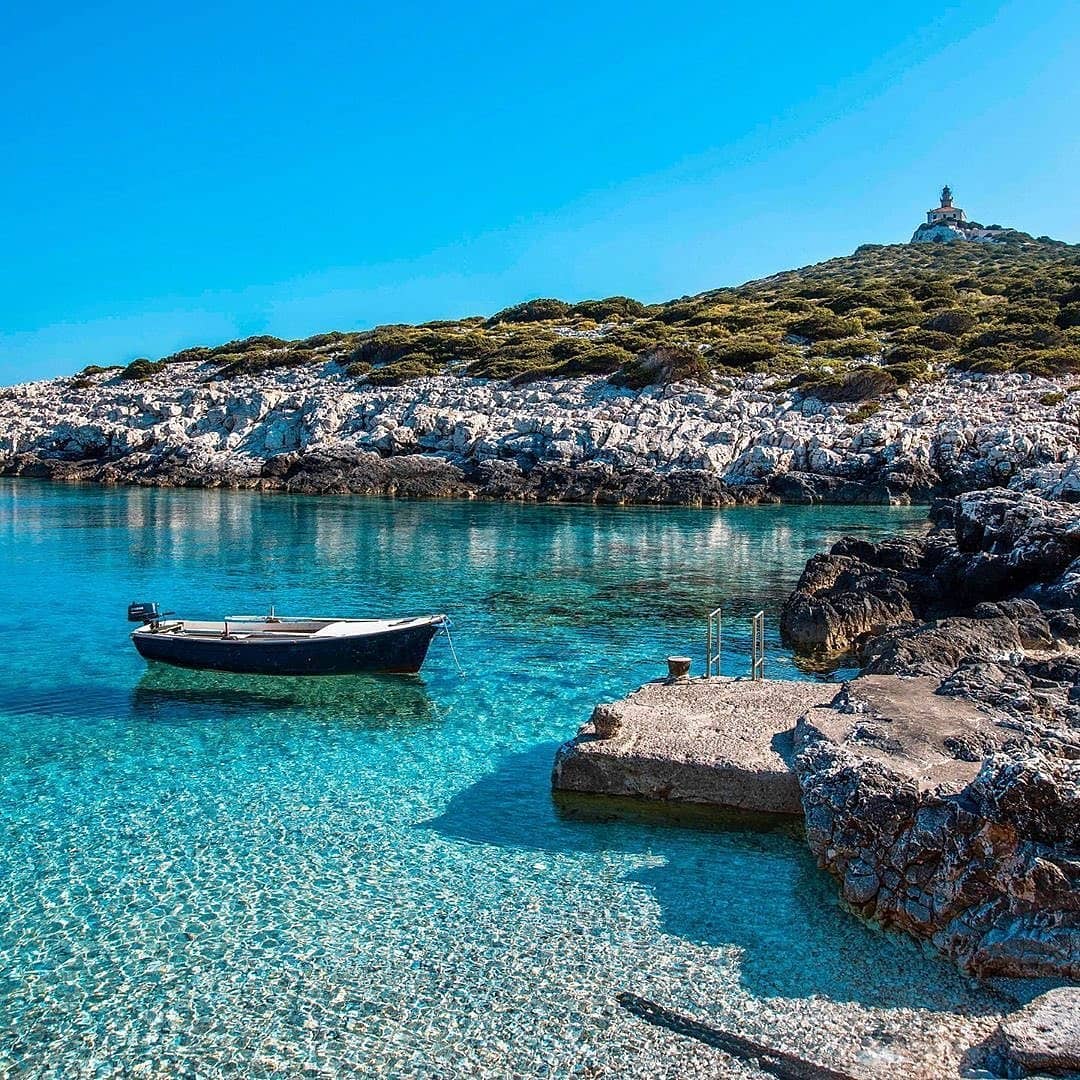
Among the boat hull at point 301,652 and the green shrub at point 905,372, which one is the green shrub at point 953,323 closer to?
the green shrub at point 905,372

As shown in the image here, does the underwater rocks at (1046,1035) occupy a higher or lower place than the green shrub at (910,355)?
lower

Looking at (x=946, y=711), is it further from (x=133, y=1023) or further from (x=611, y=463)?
(x=611, y=463)

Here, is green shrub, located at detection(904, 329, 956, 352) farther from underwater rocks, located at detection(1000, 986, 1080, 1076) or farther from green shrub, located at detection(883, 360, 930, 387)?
underwater rocks, located at detection(1000, 986, 1080, 1076)

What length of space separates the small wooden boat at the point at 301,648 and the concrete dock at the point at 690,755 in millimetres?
6155

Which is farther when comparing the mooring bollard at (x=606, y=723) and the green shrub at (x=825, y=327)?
the green shrub at (x=825, y=327)

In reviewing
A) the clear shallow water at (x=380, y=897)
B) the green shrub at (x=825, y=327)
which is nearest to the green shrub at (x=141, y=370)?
the green shrub at (x=825, y=327)

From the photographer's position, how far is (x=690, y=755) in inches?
492

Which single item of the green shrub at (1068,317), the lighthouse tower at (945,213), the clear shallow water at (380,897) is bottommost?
the clear shallow water at (380,897)

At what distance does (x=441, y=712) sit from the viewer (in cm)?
1723

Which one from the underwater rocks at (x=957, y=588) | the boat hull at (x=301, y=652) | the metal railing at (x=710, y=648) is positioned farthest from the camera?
the boat hull at (x=301, y=652)

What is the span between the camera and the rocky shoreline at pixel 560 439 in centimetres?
6175

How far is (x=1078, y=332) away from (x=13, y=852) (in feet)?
271

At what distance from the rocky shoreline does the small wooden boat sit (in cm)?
4493

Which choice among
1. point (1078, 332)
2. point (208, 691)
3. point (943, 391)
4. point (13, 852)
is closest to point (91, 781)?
point (13, 852)
